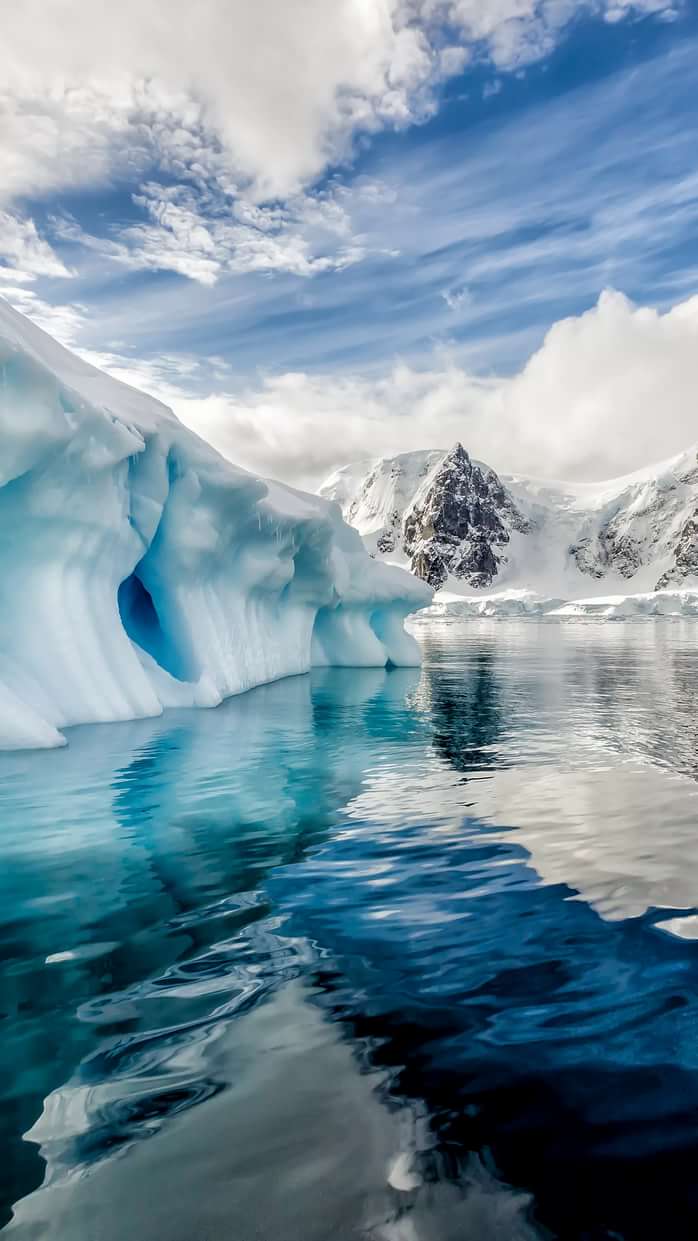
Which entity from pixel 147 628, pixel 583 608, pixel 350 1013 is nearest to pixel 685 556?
pixel 583 608

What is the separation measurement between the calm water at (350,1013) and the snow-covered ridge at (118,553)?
3.44 metres

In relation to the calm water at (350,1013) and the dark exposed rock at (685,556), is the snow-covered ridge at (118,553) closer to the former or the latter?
the calm water at (350,1013)

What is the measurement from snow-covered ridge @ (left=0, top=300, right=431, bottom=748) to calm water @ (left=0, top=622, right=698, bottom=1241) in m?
3.44

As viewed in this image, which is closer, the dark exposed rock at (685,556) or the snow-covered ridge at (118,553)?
the snow-covered ridge at (118,553)

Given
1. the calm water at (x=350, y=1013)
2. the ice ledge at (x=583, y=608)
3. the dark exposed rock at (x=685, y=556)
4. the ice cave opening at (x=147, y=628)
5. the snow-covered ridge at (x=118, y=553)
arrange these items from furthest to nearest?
the dark exposed rock at (x=685, y=556)
the ice ledge at (x=583, y=608)
the ice cave opening at (x=147, y=628)
the snow-covered ridge at (x=118, y=553)
the calm water at (x=350, y=1013)

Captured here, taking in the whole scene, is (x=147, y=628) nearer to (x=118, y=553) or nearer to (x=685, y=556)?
(x=118, y=553)

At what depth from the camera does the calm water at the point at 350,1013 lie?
214 centimetres

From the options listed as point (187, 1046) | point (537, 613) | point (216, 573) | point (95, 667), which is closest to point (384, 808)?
point (187, 1046)

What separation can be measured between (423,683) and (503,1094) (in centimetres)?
1667

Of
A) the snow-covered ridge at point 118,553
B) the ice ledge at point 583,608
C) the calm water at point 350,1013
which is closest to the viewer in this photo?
the calm water at point 350,1013

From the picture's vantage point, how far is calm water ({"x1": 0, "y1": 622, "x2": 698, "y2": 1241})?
214 cm

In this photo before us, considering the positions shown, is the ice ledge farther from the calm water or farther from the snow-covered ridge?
the calm water

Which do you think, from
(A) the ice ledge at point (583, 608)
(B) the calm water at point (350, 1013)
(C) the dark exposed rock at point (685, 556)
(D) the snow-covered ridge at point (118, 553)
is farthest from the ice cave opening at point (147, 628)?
(C) the dark exposed rock at point (685, 556)

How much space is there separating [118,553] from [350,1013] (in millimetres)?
9797
